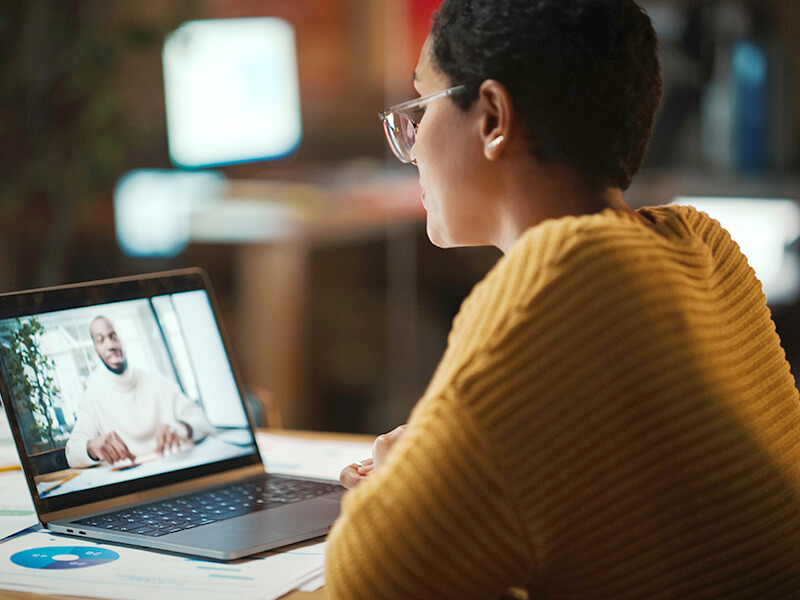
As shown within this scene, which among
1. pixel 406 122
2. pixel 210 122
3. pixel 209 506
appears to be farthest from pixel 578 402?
pixel 210 122

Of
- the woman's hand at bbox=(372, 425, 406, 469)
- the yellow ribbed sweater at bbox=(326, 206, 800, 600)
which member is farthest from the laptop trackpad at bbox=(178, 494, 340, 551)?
the yellow ribbed sweater at bbox=(326, 206, 800, 600)

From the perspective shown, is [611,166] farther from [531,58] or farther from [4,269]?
[4,269]

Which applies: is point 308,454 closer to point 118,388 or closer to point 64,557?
point 118,388

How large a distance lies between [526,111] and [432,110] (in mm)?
108

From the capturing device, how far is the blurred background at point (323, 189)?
316 centimetres

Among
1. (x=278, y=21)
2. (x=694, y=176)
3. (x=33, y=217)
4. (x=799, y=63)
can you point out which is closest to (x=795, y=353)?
(x=694, y=176)

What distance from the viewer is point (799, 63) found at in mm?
3387

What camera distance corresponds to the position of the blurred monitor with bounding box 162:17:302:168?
3551 millimetres

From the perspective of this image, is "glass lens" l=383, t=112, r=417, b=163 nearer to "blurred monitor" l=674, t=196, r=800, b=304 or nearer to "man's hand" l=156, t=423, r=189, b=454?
"man's hand" l=156, t=423, r=189, b=454

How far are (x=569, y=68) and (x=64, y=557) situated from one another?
2.10ft

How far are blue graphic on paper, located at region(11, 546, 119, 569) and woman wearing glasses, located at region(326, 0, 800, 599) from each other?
31cm

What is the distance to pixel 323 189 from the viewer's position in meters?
3.65

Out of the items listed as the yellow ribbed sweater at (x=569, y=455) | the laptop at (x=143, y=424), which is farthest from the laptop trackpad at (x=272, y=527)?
the yellow ribbed sweater at (x=569, y=455)

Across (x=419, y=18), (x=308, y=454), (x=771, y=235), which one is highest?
(x=419, y=18)
